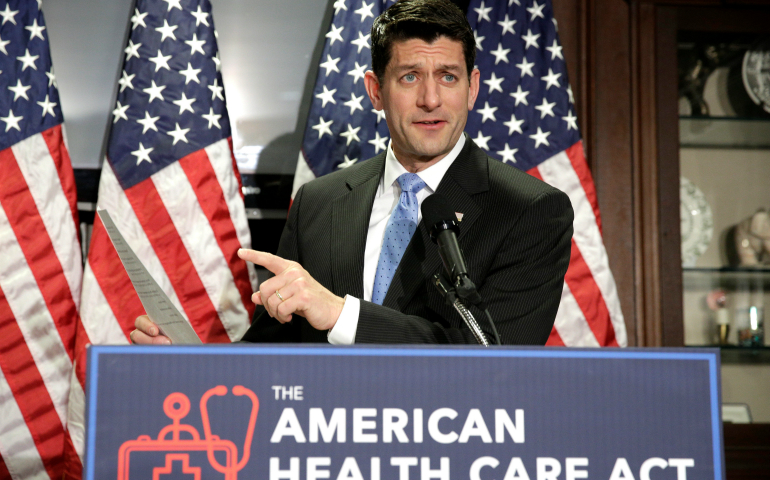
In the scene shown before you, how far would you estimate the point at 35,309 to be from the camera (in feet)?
8.34

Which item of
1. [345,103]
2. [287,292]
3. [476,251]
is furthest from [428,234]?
[345,103]

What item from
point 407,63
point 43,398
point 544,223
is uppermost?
point 407,63

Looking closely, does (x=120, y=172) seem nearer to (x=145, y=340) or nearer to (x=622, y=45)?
(x=145, y=340)

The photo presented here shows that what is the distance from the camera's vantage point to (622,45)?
307 centimetres

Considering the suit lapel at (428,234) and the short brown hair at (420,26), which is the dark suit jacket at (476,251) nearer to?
the suit lapel at (428,234)

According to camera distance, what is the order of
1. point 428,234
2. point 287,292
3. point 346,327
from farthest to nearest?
point 428,234 < point 346,327 < point 287,292

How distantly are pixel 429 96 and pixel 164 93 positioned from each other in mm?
1287

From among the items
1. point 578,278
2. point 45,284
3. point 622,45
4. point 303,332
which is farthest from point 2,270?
point 622,45

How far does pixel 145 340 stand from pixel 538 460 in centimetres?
78

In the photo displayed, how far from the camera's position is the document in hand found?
3.37 feet

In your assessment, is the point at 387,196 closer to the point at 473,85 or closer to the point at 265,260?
the point at 473,85

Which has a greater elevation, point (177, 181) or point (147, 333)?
point (177, 181)

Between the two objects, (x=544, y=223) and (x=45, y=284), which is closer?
(x=544, y=223)

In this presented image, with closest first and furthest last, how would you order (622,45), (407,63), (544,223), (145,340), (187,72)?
(145,340) < (544,223) < (407,63) < (187,72) < (622,45)
